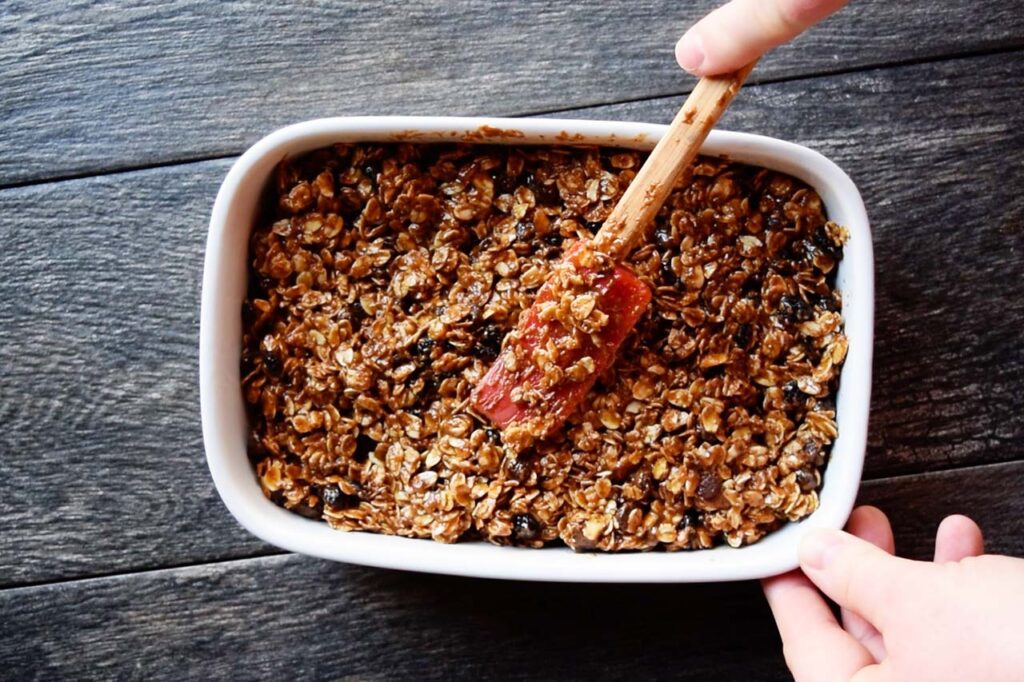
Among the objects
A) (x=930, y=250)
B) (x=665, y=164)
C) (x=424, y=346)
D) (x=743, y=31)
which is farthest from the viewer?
(x=930, y=250)

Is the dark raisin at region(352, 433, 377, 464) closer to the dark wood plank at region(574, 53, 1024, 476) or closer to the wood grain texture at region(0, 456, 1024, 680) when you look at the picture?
the wood grain texture at region(0, 456, 1024, 680)

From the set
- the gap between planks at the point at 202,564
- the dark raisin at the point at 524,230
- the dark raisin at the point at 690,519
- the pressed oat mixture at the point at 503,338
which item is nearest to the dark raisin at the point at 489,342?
the pressed oat mixture at the point at 503,338

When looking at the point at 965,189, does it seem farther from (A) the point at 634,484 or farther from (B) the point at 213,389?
(B) the point at 213,389

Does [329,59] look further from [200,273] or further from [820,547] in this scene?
[820,547]

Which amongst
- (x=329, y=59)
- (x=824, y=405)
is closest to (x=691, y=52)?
(x=824, y=405)

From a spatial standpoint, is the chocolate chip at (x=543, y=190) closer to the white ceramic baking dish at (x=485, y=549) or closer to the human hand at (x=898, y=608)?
the white ceramic baking dish at (x=485, y=549)

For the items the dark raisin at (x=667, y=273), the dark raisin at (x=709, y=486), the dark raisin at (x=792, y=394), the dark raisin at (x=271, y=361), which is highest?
the dark raisin at (x=667, y=273)

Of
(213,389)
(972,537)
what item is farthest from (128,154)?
(972,537)
